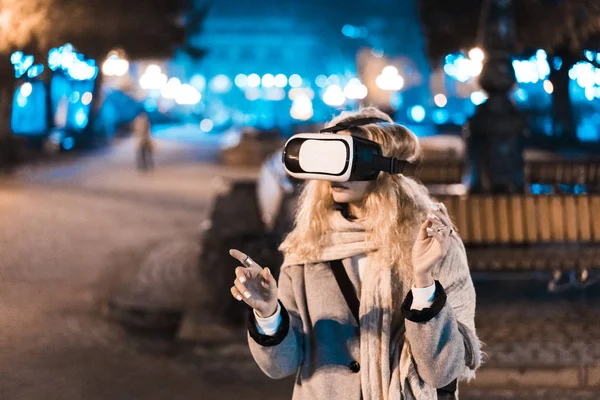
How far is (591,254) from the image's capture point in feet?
23.6

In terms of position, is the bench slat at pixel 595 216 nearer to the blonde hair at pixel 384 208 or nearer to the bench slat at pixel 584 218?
the bench slat at pixel 584 218

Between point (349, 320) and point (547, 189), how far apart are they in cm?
827

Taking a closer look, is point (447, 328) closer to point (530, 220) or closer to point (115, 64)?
point (530, 220)

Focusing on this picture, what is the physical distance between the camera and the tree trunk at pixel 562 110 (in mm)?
27422

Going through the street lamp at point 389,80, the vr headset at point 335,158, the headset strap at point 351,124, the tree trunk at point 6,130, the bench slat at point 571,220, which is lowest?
the vr headset at point 335,158

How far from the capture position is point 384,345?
94.5 inches

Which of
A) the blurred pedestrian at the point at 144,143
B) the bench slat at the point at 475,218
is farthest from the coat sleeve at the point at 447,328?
the blurred pedestrian at the point at 144,143

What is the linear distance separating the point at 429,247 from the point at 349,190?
0.46 m

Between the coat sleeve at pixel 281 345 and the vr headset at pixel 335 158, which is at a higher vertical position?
the vr headset at pixel 335 158

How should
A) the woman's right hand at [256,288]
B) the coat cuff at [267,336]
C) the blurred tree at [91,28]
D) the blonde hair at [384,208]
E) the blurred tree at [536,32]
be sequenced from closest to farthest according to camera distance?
the woman's right hand at [256,288]
the coat cuff at [267,336]
the blonde hair at [384,208]
the blurred tree at [91,28]
the blurred tree at [536,32]

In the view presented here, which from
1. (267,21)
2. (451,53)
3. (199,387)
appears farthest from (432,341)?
(267,21)

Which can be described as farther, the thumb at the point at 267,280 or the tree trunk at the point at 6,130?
the tree trunk at the point at 6,130

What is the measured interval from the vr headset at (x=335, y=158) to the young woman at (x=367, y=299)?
10 centimetres

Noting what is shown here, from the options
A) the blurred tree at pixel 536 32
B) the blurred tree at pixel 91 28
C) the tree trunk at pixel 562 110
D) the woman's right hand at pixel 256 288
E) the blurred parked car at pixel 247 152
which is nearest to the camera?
the woman's right hand at pixel 256 288
